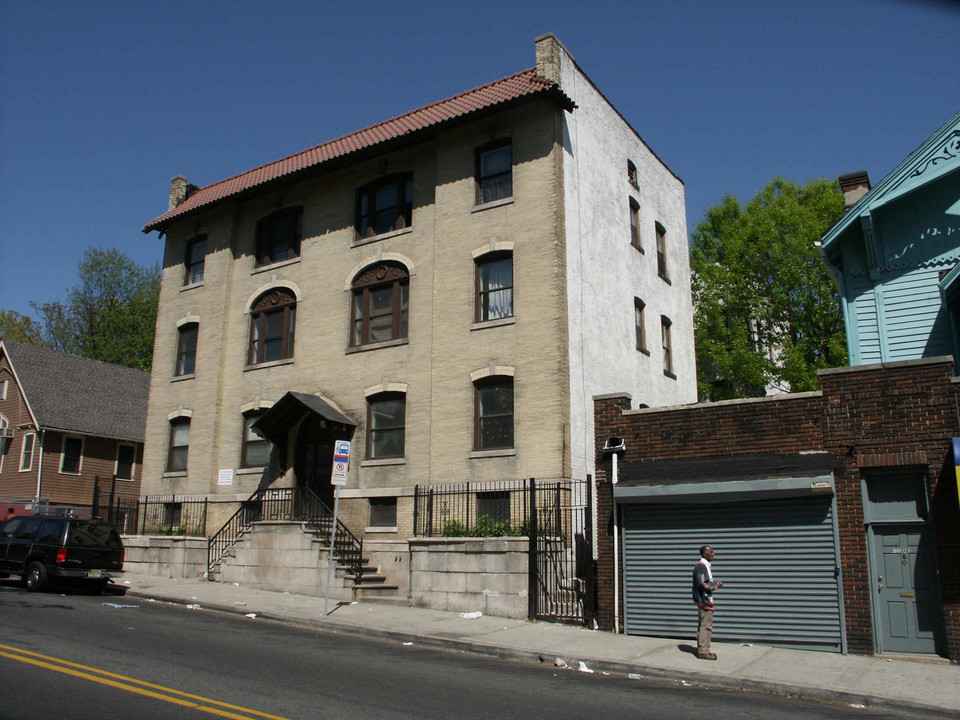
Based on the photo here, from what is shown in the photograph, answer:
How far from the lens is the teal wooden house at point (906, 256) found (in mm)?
16766

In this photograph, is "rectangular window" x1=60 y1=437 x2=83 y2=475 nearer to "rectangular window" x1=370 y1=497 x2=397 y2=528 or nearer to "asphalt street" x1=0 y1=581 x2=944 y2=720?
"rectangular window" x1=370 y1=497 x2=397 y2=528

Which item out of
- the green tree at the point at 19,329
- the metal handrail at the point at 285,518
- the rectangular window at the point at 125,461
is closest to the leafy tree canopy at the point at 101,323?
the green tree at the point at 19,329

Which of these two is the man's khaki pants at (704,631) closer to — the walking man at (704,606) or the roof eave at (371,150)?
the walking man at (704,606)

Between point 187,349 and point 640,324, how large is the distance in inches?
599

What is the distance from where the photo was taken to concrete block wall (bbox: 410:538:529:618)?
1611 cm

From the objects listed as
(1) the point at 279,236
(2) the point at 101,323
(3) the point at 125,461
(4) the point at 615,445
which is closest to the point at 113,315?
Result: (2) the point at 101,323

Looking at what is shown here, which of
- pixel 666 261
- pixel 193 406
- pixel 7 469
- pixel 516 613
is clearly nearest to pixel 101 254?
pixel 7 469

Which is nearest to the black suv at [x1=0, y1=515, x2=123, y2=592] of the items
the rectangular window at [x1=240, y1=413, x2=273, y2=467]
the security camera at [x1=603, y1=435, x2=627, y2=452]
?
the rectangular window at [x1=240, y1=413, x2=273, y2=467]

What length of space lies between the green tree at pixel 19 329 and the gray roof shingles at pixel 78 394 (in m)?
16.1

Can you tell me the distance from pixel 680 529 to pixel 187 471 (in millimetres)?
17050

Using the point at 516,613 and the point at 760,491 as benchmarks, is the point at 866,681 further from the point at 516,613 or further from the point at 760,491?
the point at 516,613

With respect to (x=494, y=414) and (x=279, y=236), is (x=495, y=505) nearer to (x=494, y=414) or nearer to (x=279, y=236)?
(x=494, y=414)

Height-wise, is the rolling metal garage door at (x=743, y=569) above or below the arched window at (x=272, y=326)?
below

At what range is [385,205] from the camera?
23.5 metres
